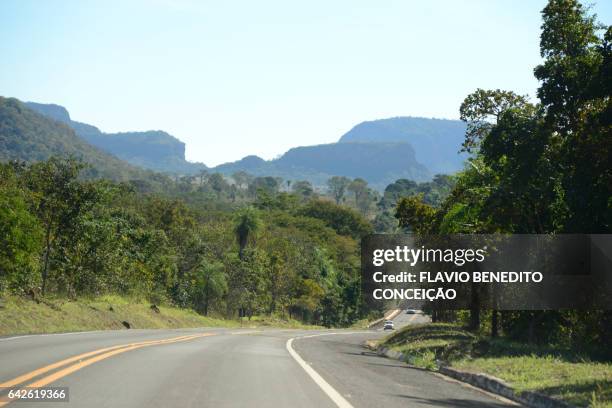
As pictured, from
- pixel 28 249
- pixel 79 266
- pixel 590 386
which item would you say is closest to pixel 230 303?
pixel 79 266

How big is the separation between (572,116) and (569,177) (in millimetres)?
2799

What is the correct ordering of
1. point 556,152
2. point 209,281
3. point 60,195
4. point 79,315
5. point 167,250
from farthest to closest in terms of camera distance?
point 209,281 → point 167,250 → point 60,195 → point 79,315 → point 556,152

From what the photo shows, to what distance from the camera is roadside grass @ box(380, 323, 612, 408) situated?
1235 centimetres

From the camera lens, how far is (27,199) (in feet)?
128

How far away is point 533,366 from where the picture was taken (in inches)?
656

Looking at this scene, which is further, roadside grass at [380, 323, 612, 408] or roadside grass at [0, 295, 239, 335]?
roadside grass at [0, 295, 239, 335]

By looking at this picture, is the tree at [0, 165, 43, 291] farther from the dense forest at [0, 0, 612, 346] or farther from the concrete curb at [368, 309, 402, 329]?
the concrete curb at [368, 309, 402, 329]

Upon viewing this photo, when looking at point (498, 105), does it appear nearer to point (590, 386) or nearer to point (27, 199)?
point (590, 386)

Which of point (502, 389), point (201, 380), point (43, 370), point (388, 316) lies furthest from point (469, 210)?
point (388, 316)

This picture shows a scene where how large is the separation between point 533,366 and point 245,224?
68.1m

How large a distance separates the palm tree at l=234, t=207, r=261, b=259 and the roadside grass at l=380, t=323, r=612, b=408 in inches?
2205

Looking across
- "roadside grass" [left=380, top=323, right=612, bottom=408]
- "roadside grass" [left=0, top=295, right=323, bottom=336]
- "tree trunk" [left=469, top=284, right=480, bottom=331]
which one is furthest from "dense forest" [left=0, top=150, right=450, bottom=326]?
"tree trunk" [left=469, top=284, right=480, bottom=331]

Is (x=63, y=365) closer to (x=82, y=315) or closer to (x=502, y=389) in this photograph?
(x=502, y=389)

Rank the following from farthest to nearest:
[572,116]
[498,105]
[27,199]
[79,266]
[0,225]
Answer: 1. [79,266]
2. [27,199]
3. [0,225]
4. [498,105]
5. [572,116]
